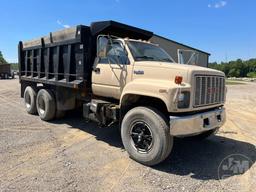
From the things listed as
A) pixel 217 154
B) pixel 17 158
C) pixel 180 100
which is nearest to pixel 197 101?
pixel 180 100

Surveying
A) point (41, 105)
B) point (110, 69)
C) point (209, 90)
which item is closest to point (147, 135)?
point (209, 90)

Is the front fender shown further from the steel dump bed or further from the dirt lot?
the steel dump bed

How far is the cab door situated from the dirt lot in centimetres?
131

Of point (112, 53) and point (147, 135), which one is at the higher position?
point (112, 53)

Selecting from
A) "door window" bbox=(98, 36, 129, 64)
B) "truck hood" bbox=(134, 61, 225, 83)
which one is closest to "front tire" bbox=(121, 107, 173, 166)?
"truck hood" bbox=(134, 61, 225, 83)

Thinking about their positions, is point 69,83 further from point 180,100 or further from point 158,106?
point 180,100

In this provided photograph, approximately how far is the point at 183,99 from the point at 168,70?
0.69 meters

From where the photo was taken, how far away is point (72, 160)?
5551 millimetres

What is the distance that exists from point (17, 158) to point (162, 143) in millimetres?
2852

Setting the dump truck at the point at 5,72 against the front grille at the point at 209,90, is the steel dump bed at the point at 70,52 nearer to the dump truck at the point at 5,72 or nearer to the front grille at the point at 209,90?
the front grille at the point at 209,90

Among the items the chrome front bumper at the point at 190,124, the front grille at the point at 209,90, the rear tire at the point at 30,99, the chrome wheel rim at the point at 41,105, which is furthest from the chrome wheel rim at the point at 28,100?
the front grille at the point at 209,90

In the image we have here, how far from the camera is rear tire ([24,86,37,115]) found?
9969 millimetres

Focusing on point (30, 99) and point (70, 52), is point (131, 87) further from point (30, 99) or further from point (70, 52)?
point (30, 99)

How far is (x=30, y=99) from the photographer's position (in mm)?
10242
